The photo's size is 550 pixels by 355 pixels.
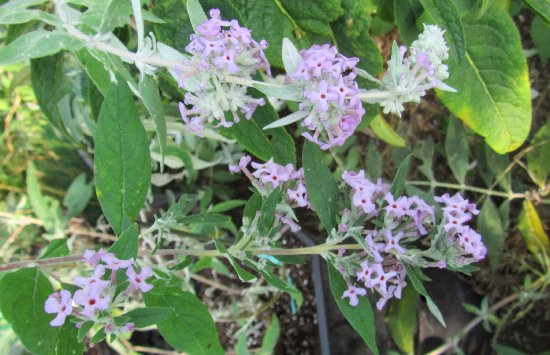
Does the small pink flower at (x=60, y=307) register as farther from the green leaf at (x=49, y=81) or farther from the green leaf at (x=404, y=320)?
the green leaf at (x=404, y=320)

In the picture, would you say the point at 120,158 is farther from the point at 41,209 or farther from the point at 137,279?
the point at 41,209

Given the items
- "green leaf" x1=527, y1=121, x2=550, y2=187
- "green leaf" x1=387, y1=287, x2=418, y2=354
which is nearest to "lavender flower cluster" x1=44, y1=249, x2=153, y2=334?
"green leaf" x1=387, y1=287, x2=418, y2=354

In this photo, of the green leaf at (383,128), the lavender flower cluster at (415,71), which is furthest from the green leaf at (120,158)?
the green leaf at (383,128)

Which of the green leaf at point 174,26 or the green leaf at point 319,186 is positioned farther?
the green leaf at point 174,26

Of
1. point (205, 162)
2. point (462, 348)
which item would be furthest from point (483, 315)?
point (205, 162)

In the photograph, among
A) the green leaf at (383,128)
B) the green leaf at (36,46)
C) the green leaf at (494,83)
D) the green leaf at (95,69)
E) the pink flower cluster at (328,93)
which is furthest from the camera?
the green leaf at (383,128)

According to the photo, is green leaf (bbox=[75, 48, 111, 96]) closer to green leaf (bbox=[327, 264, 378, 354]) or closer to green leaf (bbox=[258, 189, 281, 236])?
green leaf (bbox=[258, 189, 281, 236])

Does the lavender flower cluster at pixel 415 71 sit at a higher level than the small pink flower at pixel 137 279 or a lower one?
higher
